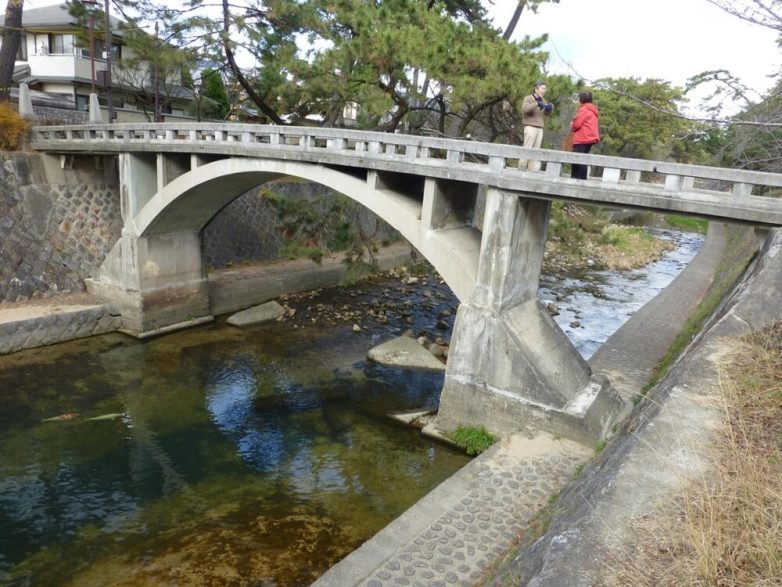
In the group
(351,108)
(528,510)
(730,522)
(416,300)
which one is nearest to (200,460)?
(528,510)

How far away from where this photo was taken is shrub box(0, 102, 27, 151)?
574 inches

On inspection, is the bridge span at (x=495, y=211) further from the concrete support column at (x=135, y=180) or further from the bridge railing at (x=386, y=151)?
the concrete support column at (x=135, y=180)

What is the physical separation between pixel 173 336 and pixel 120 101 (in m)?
19.0

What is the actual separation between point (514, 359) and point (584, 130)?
3.70 m

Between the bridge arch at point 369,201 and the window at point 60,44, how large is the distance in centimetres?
1820

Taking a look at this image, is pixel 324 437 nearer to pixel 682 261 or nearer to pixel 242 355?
pixel 242 355

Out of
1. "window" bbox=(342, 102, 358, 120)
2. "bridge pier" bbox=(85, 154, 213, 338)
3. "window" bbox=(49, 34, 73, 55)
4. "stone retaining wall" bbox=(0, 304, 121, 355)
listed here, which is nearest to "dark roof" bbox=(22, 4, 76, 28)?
"window" bbox=(49, 34, 73, 55)

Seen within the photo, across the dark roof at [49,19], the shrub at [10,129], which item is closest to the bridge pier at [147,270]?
the shrub at [10,129]

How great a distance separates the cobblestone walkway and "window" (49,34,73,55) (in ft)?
95.2

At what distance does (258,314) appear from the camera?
15664mm

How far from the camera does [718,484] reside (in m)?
3.54

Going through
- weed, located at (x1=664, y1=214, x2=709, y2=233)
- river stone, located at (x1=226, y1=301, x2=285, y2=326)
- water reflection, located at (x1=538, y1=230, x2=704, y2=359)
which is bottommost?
river stone, located at (x1=226, y1=301, x2=285, y2=326)

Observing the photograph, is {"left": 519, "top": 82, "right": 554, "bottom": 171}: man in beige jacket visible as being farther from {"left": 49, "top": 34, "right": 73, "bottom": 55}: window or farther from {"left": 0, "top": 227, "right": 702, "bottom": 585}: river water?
{"left": 49, "top": 34, "right": 73, "bottom": 55}: window

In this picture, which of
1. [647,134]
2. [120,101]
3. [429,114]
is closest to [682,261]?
[647,134]
